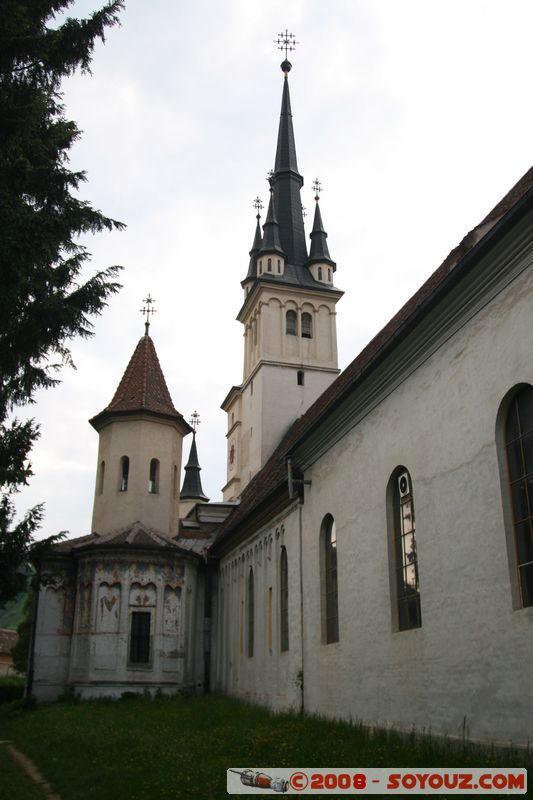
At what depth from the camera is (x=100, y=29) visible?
13414mm

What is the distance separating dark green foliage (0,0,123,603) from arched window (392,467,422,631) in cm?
635

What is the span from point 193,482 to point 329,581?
42779 mm

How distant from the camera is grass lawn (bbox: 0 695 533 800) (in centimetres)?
978

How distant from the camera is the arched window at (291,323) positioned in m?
38.0

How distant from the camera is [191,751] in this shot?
40.7 ft

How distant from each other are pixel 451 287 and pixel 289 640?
11.3 m

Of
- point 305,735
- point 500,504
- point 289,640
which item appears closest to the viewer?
point 500,504

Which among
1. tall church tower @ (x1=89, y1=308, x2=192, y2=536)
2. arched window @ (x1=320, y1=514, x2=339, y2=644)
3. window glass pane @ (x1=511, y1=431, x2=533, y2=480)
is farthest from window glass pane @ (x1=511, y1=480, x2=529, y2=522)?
tall church tower @ (x1=89, y1=308, x2=192, y2=536)

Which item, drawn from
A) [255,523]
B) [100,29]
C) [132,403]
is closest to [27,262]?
[100,29]

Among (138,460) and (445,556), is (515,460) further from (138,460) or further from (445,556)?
(138,460)

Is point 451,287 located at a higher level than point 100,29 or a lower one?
lower

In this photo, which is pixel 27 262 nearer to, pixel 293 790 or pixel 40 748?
pixel 293 790

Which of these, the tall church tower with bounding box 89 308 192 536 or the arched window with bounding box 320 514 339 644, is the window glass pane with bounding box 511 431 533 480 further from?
the tall church tower with bounding box 89 308 192 536

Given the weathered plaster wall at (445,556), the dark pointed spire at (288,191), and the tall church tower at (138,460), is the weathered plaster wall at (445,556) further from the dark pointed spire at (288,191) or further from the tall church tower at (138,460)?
the dark pointed spire at (288,191)
